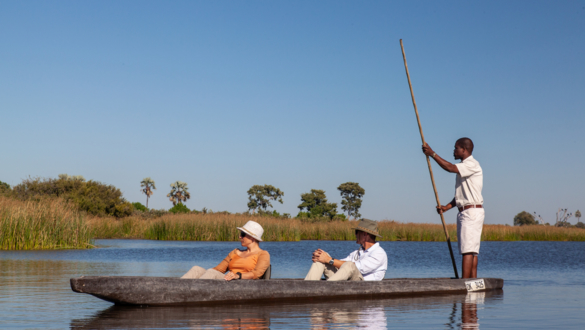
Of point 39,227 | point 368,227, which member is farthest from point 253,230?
point 39,227

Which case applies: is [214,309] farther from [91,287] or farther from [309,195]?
[309,195]

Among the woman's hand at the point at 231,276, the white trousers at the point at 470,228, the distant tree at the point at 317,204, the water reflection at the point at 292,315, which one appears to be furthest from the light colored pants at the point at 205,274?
the distant tree at the point at 317,204

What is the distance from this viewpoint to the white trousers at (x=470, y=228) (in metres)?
8.47

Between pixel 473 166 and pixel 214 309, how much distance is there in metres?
4.19

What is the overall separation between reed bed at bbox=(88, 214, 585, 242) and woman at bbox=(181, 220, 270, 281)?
2067 cm

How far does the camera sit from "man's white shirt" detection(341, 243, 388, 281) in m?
7.75

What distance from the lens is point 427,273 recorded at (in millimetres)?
12852

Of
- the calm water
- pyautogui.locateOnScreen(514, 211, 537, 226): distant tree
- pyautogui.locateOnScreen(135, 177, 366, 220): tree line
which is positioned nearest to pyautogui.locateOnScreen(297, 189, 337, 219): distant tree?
pyautogui.locateOnScreen(135, 177, 366, 220): tree line

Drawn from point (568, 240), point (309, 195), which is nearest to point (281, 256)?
point (568, 240)

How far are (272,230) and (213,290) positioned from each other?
2235 centimetres

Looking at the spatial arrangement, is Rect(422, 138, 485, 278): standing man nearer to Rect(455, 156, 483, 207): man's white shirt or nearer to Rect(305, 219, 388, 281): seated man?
Rect(455, 156, 483, 207): man's white shirt

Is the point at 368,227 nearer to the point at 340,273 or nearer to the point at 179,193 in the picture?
the point at 340,273

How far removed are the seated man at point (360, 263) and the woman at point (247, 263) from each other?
705 mm

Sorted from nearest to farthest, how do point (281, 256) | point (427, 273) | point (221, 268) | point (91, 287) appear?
point (91, 287), point (221, 268), point (427, 273), point (281, 256)
